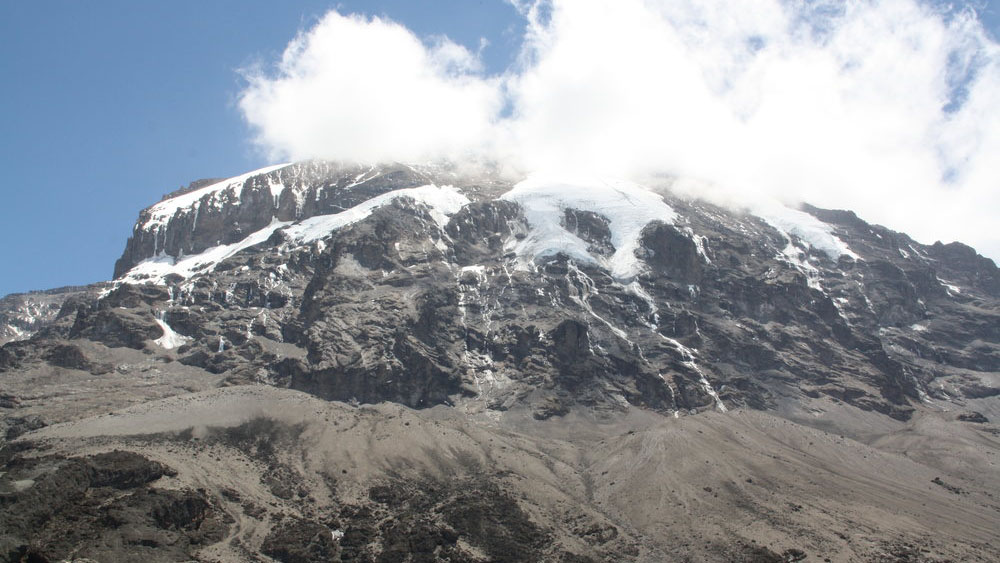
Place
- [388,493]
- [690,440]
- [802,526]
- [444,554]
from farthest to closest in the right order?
[690,440], [388,493], [802,526], [444,554]

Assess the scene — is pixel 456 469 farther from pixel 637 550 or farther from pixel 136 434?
pixel 136 434

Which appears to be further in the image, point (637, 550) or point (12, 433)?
point (12, 433)

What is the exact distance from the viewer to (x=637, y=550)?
13350cm

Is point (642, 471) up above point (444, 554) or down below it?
above

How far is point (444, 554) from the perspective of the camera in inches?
5007

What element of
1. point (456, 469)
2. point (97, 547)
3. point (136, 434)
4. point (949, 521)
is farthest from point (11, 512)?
point (949, 521)

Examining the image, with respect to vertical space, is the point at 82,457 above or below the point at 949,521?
above

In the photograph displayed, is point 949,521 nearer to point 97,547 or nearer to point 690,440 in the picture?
point 690,440

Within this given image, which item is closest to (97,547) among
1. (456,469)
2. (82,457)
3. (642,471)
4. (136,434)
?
(82,457)

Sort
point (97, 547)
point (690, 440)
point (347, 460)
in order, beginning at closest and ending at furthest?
point (97, 547) < point (347, 460) < point (690, 440)

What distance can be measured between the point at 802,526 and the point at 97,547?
4364 inches

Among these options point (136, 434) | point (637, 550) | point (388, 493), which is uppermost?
point (136, 434)

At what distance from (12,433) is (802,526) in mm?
155008

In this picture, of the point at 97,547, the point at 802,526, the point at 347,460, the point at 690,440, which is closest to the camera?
the point at 97,547
